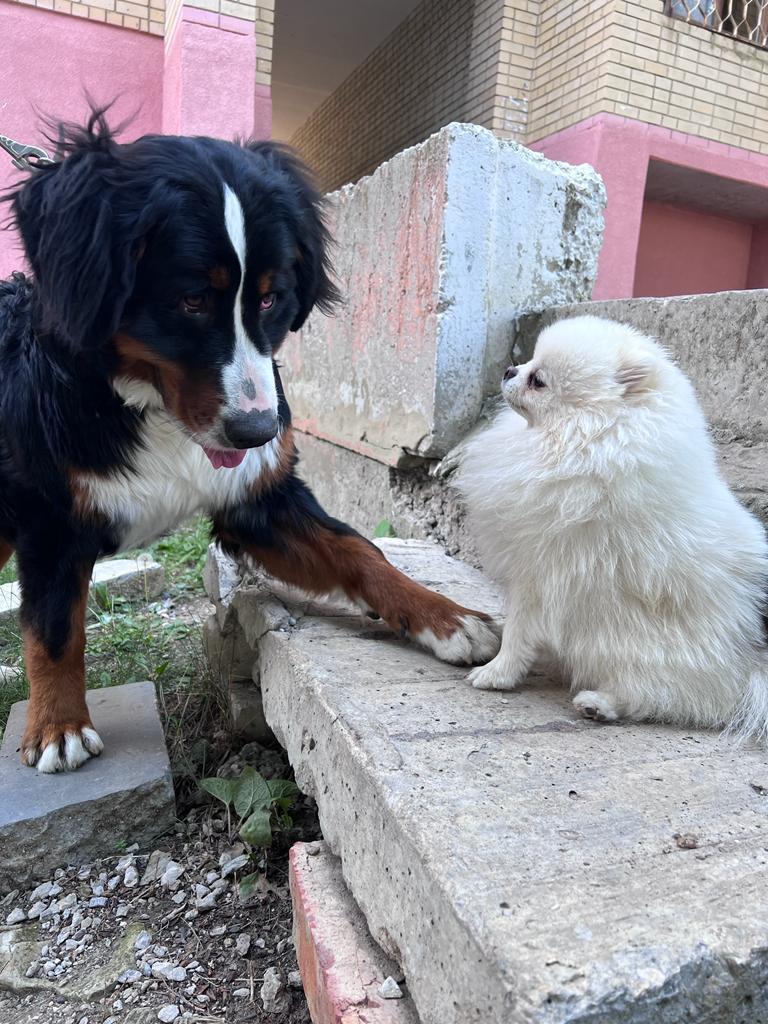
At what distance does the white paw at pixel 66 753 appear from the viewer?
6.77ft

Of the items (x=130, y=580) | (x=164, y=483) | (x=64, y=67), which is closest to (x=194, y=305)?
(x=164, y=483)

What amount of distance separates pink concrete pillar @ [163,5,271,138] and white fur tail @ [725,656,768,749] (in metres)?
5.74

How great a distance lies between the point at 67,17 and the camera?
6.31 m

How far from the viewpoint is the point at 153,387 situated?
199 centimetres

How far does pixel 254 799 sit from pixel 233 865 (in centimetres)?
17

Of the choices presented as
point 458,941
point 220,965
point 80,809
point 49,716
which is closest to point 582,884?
point 458,941

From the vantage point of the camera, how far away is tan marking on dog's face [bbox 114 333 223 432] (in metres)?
1.82

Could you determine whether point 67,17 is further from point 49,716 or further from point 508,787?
point 508,787

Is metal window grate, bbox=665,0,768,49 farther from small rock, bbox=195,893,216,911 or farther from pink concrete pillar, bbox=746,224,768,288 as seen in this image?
small rock, bbox=195,893,216,911

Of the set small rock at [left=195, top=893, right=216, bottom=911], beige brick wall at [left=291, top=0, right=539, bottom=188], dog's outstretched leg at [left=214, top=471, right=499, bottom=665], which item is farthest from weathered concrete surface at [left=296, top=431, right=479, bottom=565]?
beige brick wall at [left=291, top=0, right=539, bottom=188]

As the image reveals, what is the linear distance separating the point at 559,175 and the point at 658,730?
2354 mm

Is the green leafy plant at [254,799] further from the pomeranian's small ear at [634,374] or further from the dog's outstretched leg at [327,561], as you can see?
the pomeranian's small ear at [634,374]

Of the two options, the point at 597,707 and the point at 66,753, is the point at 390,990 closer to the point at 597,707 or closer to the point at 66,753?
the point at 597,707

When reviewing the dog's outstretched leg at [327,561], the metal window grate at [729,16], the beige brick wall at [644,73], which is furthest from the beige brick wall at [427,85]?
the dog's outstretched leg at [327,561]
